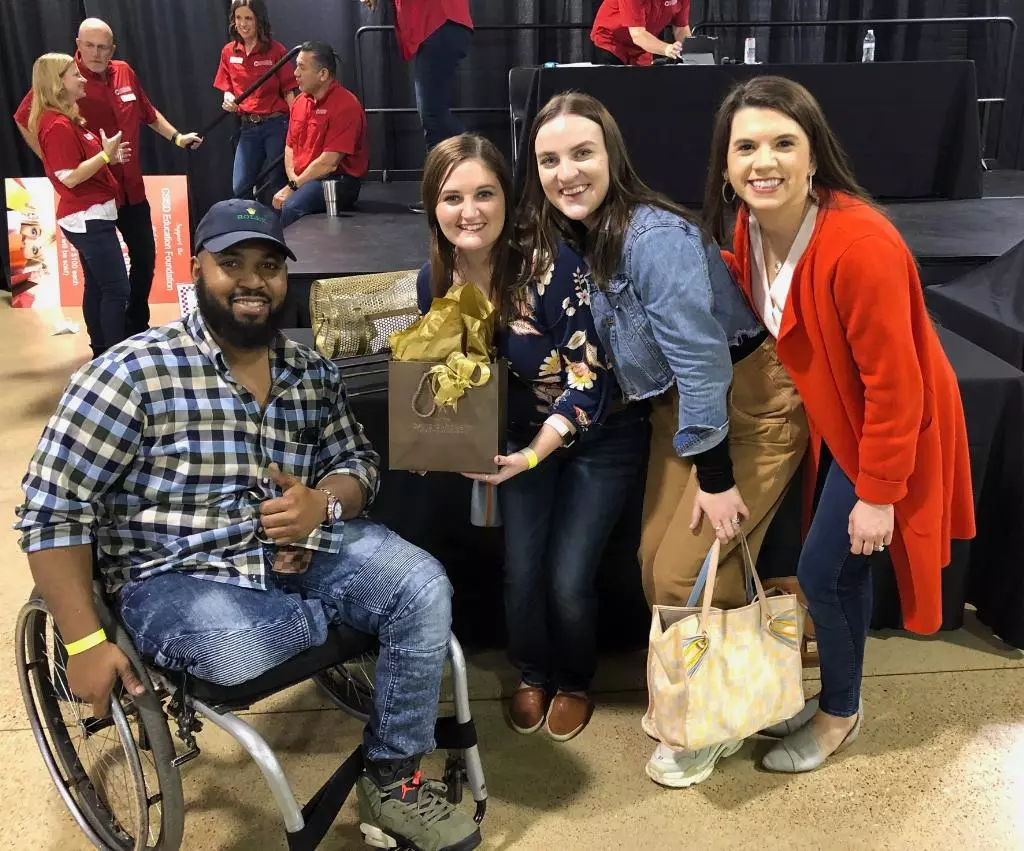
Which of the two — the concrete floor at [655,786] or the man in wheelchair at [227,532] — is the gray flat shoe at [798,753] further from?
the man in wheelchair at [227,532]

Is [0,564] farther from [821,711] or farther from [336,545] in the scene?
Answer: [821,711]

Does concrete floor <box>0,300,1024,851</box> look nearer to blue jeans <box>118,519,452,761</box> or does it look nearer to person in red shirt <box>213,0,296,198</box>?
blue jeans <box>118,519,452,761</box>

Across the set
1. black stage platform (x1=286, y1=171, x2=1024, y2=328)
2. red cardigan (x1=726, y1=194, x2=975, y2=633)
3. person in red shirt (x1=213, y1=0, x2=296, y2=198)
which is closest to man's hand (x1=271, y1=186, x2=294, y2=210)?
black stage platform (x1=286, y1=171, x2=1024, y2=328)

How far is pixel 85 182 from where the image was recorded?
3.77 meters

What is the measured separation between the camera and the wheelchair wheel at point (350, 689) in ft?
6.61

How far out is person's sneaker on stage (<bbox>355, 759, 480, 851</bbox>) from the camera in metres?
1.55

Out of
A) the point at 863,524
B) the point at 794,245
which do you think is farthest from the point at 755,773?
the point at 794,245

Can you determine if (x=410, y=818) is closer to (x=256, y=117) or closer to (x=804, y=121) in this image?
(x=804, y=121)

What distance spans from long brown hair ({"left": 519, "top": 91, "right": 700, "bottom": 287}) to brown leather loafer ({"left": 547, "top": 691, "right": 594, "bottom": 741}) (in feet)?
3.11

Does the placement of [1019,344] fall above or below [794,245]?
below

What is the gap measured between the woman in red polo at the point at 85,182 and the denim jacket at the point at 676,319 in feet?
9.51

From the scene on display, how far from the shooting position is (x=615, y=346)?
1.62m

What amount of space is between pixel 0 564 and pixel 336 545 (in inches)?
64.3

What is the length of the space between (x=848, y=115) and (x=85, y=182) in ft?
11.1
